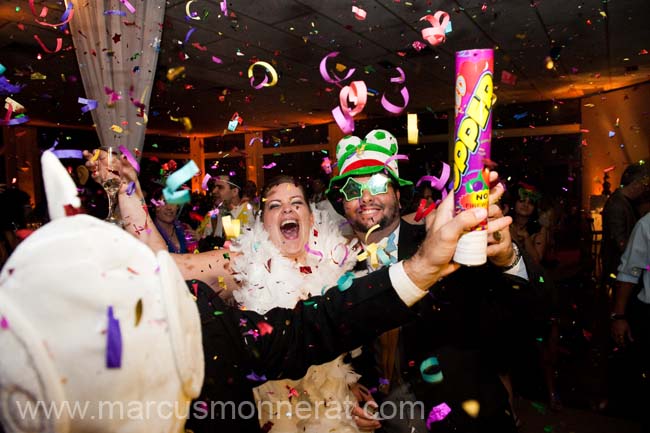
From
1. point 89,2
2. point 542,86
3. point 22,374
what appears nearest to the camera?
point 22,374

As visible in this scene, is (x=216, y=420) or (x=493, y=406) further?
(x=493, y=406)

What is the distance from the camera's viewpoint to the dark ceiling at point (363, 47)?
423cm

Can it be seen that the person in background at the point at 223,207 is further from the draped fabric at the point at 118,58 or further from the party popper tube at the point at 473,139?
the party popper tube at the point at 473,139

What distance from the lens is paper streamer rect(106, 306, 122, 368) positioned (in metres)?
0.54

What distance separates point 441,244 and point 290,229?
1.22 metres

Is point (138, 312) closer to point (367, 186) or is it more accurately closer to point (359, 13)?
point (367, 186)

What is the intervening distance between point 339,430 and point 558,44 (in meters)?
5.57

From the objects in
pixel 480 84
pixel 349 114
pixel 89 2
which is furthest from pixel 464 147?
pixel 89 2

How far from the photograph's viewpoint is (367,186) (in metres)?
2.13

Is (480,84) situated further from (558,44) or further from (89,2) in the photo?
(558,44)

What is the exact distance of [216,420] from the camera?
1.03 m

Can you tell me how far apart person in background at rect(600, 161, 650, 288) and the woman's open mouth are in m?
3.01

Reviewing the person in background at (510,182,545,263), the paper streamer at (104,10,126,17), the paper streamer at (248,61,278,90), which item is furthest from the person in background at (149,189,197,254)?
the paper streamer at (248,61,278,90)

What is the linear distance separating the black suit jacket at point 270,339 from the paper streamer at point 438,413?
0.57 metres
